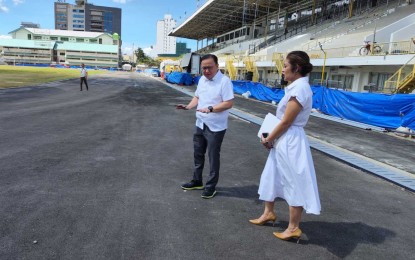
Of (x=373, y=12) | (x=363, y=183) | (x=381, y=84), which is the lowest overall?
(x=363, y=183)

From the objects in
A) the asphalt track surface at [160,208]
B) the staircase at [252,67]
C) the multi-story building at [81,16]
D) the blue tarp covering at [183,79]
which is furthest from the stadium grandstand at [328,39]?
the multi-story building at [81,16]

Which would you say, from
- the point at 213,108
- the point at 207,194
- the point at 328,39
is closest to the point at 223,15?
the point at 328,39

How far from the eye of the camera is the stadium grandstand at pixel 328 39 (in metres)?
23.1

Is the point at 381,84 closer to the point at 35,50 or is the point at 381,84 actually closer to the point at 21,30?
the point at 35,50

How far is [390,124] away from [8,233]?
13777mm

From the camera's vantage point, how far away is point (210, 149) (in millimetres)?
4457

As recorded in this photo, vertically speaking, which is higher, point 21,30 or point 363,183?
point 21,30

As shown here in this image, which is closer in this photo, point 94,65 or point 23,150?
point 23,150

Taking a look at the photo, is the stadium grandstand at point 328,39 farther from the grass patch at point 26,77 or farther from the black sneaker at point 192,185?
the grass patch at point 26,77

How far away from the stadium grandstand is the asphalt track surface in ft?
52.3

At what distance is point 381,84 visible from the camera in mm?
24906

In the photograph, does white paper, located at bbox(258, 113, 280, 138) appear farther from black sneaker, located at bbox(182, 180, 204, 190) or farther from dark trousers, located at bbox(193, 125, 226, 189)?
black sneaker, located at bbox(182, 180, 204, 190)

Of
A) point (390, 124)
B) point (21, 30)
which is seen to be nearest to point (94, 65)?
point (21, 30)

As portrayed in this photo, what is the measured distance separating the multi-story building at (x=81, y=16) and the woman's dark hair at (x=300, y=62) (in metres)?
205
